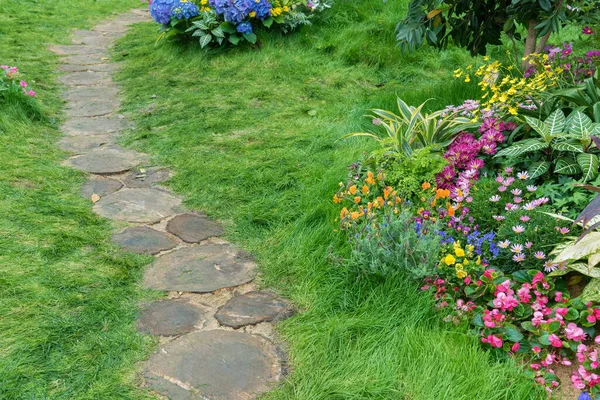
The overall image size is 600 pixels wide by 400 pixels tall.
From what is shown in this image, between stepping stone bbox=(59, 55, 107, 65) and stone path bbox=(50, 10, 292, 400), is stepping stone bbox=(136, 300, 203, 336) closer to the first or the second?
stone path bbox=(50, 10, 292, 400)

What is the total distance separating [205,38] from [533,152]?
4.52 m

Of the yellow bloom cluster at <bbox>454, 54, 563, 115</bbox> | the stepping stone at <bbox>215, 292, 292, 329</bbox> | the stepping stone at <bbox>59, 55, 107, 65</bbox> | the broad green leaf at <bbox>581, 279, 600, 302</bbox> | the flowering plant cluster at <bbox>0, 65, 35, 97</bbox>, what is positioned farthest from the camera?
the stepping stone at <bbox>59, 55, 107, 65</bbox>

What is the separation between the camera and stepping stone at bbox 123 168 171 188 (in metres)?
4.10

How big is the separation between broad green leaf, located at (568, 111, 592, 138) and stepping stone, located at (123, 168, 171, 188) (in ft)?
8.61

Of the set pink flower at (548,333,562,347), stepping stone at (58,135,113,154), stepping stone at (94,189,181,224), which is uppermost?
pink flower at (548,333,562,347)

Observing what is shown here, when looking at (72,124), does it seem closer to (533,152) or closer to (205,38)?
(205,38)

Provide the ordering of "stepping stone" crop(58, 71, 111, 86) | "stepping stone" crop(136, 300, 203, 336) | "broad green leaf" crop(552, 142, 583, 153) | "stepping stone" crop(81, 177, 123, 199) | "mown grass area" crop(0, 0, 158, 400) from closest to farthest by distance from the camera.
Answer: "mown grass area" crop(0, 0, 158, 400), "stepping stone" crop(136, 300, 203, 336), "broad green leaf" crop(552, 142, 583, 153), "stepping stone" crop(81, 177, 123, 199), "stepping stone" crop(58, 71, 111, 86)

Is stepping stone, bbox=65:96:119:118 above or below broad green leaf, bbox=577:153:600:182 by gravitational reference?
below

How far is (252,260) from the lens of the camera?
125 inches

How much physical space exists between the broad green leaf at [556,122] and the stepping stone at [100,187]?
8.92ft

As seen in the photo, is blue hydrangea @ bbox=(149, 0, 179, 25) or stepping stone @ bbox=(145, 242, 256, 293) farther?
Answer: blue hydrangea @ bbox=(149, 0, 179, 25)

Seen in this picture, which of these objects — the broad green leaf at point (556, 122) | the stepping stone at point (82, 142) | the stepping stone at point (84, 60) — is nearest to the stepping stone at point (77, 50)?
the stepping stone at point (84, 60)

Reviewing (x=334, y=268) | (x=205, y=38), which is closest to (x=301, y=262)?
(x=334, y=268)

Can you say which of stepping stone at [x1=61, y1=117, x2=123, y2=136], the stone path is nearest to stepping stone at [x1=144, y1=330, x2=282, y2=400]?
the stone path
